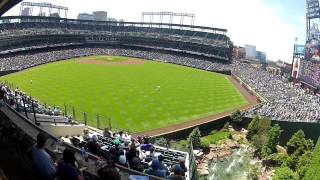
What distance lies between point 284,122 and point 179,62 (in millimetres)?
51851

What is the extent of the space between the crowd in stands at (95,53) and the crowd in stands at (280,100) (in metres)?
9.83

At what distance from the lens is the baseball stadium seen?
12617mm

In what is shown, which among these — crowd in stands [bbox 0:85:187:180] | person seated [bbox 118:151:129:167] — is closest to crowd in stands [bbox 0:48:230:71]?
crowd in stands [bbox 0:85:187:180]

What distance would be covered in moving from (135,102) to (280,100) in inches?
791

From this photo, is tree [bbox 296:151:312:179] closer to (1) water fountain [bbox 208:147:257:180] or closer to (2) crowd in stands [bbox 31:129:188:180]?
(1) water fountain [bbox 208:147:257:180]

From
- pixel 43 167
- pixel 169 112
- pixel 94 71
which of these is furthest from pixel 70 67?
pixel 43 167

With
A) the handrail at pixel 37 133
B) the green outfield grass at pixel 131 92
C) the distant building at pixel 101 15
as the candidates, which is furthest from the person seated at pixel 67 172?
the distant building at pixel 101 15

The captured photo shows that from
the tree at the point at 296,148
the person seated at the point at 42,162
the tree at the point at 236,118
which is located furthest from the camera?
the tree at the point at 236,118

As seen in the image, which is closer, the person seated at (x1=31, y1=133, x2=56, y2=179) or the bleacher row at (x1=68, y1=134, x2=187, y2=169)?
the person seated at (x1=31, y1=133, x2=56, y2=179)

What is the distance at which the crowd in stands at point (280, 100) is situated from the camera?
44.2 metres

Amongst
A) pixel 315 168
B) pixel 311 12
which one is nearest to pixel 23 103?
pixel 315 168

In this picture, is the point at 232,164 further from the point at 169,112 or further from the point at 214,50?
the point at 214,50

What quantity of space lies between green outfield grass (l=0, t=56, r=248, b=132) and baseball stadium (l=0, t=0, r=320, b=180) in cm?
14

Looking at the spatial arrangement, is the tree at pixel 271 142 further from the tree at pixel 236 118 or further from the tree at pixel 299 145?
the tree at pixel 236 118
